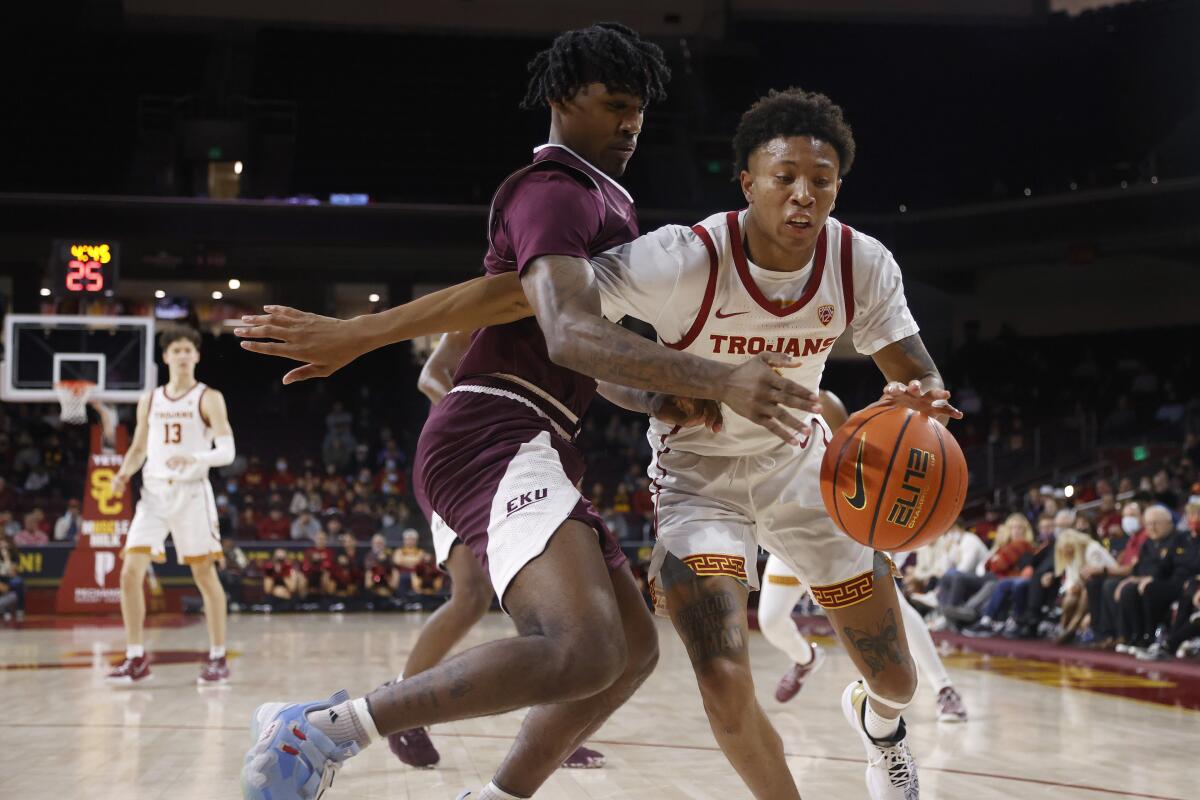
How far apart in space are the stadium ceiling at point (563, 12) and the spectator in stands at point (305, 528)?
11.3m

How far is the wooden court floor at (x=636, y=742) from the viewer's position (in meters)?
4.47

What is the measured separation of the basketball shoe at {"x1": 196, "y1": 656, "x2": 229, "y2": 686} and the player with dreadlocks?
486 cm

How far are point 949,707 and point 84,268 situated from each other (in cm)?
1308

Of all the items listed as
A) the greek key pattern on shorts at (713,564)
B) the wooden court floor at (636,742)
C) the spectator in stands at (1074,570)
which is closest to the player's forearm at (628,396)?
the greek key pattern on shorts at (713,564)

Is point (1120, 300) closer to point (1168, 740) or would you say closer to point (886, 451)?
point (1168, 740)

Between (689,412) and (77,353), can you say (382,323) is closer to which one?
(689,412)

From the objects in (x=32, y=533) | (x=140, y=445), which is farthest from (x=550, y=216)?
(x=32, y=533)

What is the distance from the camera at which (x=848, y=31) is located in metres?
24.9

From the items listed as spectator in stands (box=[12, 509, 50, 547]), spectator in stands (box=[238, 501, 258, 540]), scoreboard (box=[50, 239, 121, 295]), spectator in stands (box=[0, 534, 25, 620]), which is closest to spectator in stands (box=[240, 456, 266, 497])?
spectator in stands (box=[238, 501, 258, 540])

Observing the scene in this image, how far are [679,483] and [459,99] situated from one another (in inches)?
878

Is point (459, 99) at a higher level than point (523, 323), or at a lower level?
higher

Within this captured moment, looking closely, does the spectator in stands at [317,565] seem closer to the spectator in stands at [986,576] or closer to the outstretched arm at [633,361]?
the spectator in stands at [986,576]

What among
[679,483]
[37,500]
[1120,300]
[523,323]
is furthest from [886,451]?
[1120,300]

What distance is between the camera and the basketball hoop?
533 inches
